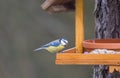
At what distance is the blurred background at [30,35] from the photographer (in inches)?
313

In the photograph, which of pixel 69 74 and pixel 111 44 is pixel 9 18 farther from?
pixel 111 44

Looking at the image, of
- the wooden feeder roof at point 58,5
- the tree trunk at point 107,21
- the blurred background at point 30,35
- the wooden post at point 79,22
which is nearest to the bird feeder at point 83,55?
the wooden post at point 79,22

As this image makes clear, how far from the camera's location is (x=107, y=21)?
430 centimetres

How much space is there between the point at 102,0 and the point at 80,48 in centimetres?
84

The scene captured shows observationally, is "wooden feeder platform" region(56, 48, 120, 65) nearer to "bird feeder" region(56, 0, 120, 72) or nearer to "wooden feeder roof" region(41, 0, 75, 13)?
"bird feeder" region(56, 0, 120, 72)

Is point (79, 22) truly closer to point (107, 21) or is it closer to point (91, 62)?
point (91, 62)

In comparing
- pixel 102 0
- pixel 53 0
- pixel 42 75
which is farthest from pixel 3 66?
pixel 53 0

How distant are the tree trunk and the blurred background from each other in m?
3.43

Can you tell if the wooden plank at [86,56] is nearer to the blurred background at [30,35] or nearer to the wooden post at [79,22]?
the wooden post at [79,22]

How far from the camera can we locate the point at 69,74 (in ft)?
27.3

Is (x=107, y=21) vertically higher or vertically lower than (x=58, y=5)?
lower

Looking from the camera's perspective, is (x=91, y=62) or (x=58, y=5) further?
(x=58, y=5)

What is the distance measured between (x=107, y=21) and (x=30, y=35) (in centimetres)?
391

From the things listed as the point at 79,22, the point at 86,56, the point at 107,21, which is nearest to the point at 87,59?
the point at 86,56
